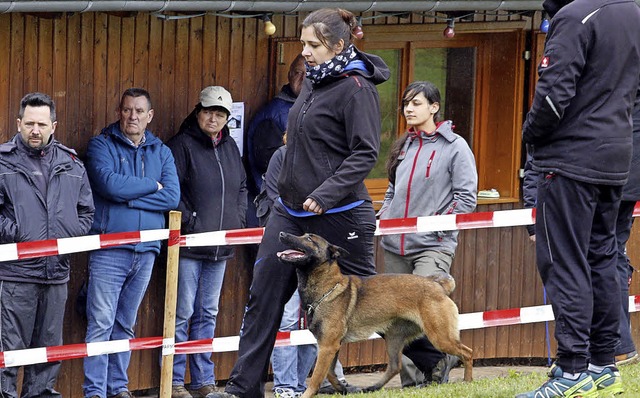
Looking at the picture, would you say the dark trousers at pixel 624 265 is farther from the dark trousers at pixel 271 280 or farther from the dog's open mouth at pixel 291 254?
the dog's open mouth at pixel 291 254

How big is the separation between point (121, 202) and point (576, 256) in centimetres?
389

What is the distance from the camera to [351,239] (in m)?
7.02

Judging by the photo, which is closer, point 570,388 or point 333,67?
point 570,388

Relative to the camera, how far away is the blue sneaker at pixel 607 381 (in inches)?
249

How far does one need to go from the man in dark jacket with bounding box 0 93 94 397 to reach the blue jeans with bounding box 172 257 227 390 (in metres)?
1.20

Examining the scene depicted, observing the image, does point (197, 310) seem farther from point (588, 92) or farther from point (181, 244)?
point (588, 92)

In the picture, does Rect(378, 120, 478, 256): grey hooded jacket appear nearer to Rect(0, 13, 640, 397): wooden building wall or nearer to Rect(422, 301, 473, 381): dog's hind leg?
Rect(422, 301, 473, 381): dog's hind leg

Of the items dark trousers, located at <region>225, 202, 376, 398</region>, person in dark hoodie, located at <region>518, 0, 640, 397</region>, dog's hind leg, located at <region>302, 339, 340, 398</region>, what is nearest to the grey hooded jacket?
dog's hind leg, located at <region>302, 339, 340, 398</region>

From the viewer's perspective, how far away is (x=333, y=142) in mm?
6855

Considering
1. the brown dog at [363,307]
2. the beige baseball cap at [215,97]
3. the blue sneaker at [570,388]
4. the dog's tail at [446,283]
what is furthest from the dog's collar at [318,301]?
the beige baseball cap at [215,97]

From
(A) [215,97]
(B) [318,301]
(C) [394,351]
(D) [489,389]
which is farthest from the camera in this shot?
(A) [215,97]

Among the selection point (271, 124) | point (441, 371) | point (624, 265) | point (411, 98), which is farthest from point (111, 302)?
point (624, 265)

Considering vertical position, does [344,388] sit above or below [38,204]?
below

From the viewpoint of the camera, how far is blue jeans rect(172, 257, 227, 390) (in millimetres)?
9453
